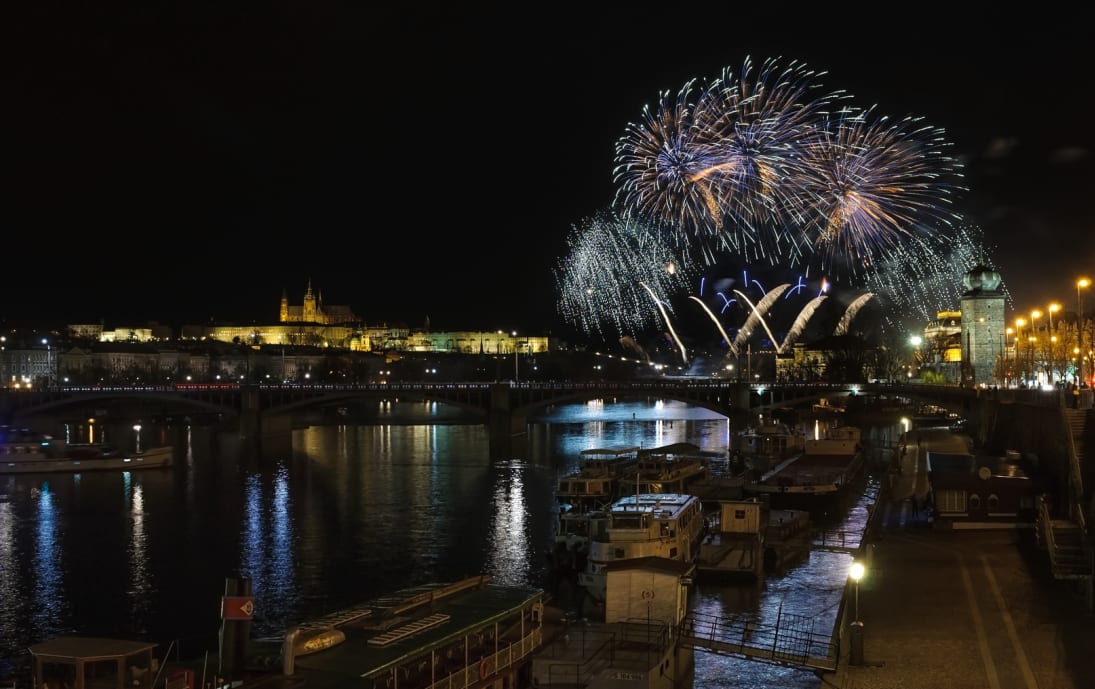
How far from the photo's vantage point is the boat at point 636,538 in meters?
29.2

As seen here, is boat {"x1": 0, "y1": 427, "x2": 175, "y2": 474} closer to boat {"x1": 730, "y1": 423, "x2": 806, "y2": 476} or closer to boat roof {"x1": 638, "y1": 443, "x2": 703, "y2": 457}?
boat roof {"x1": 638, "y1": 443, "x2": 703, "y2": 457}

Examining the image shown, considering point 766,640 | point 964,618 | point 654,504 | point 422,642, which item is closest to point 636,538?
point 654,504

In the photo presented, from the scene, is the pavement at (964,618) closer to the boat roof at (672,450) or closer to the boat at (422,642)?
the boat at (422,642)

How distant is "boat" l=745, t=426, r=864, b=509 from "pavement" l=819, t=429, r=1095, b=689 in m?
11.5

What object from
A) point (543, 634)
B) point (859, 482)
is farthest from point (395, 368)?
point (543, 634)

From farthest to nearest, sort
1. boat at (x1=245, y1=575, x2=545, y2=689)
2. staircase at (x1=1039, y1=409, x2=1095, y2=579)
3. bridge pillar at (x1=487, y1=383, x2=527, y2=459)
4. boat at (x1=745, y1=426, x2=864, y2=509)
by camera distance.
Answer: bridge pillar at (x1=487, y1=383, x2=527, y2=459) → boat at (x1=745, y1=426, x2=864, y2=509) → staircase at (x1=1039, y1=409, x2=1095, y2=579) → boat at (x1=245, y1=575, x2=545, y2=689)

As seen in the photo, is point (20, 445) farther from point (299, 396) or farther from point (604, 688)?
point (604, 688)

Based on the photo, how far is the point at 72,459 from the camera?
67.0 m

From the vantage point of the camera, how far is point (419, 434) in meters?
90.9

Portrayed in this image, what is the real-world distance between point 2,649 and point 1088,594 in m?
25.8

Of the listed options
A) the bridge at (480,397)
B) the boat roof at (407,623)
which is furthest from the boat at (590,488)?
the bridge at (480,397)

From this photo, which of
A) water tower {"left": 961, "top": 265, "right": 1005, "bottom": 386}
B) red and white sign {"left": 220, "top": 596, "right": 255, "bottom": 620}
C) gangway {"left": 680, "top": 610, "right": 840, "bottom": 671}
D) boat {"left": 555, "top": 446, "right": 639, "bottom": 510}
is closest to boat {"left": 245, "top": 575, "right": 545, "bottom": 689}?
red and white sign {"left": 220, "top": 596, "right": 255, "bottom": 620}

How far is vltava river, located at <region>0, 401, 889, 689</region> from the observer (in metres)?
29.4

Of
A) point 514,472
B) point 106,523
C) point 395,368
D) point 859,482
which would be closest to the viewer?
point 106,523
